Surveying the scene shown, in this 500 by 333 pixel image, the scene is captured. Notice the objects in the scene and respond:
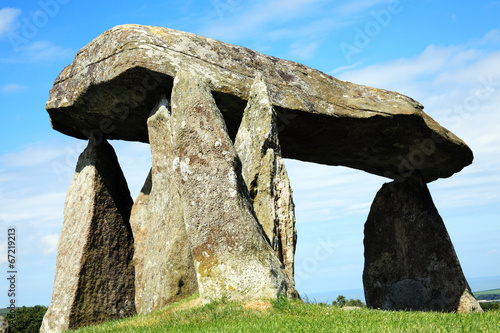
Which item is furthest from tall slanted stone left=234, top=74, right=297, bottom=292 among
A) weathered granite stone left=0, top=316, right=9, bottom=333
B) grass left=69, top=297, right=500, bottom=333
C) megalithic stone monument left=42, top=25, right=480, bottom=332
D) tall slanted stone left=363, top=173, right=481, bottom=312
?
tall slanted stone left=363, top=173, right=481, bottom=312

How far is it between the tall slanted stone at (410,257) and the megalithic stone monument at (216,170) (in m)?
0.04

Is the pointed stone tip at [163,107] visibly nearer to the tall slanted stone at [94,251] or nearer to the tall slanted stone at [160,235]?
the tall slanted stone at [160,235]

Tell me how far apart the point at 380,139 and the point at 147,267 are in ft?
25.2

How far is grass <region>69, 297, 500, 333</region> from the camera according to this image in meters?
8.18

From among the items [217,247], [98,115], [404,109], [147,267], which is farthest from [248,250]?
[404,109]

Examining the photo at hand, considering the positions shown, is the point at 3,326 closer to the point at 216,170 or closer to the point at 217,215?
the point at 217,215

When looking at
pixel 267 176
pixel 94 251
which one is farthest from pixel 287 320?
pixel 94 251

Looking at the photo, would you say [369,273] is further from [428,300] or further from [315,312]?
[315,312]

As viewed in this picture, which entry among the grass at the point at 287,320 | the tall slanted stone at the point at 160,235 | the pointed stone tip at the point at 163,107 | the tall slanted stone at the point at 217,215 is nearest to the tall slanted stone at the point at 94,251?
the tall slanted stone at the point at 160,235

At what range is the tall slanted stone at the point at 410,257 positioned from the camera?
17.4 metres

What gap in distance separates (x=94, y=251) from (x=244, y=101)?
5.40 m

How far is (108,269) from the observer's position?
14.0m

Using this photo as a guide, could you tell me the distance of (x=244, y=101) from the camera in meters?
13.4

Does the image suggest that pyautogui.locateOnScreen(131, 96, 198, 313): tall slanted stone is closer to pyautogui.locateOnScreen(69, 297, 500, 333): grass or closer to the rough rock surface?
the rough rock surface
